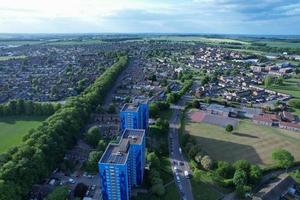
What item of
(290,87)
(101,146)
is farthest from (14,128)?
(290,87)

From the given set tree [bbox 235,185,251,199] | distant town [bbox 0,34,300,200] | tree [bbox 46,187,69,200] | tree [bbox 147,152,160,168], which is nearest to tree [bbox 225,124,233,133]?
distant town [bbox 0,34,300,200]

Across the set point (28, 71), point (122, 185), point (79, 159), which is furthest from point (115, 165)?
point (28, 71)

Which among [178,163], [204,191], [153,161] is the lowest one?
[204,191]

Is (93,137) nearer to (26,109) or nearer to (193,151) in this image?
(193,151)

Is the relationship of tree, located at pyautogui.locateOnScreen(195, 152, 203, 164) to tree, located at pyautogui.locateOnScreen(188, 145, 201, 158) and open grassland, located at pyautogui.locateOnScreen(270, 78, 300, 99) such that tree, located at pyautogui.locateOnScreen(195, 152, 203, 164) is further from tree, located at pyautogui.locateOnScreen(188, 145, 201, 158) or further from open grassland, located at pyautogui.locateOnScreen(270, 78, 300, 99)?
open grassland, located at pyautogui.locateOnScreen(270, 78, 300, 99)

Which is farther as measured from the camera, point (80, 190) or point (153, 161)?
point (153, 161)

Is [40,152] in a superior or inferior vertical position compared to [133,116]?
inferior

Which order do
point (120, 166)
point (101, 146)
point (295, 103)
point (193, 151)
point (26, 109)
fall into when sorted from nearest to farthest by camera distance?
point (120, 166), point (193, 151), point (101, 146), point (26, 109), point (295, 103)
